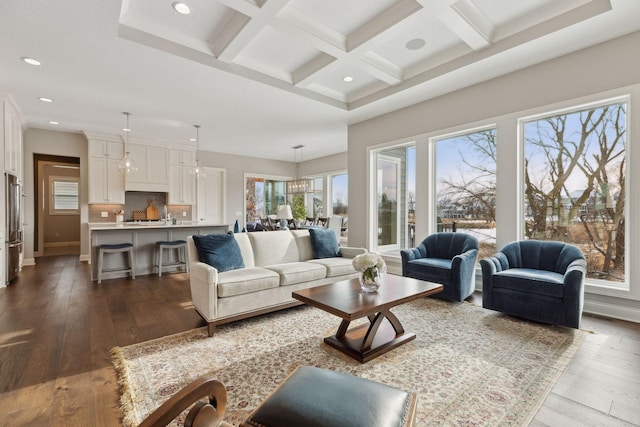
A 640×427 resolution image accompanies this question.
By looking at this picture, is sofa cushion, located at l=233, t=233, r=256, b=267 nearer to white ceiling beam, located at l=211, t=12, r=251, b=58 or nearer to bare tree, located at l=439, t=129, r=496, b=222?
white ceiling beam, located at l=211, t=12, r=251, b=58

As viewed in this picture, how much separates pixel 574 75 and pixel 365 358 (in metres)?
3.84

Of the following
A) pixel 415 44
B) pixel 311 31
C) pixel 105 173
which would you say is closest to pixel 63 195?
pixel 105 173

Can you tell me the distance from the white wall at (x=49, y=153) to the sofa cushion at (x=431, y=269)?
23.1 feet

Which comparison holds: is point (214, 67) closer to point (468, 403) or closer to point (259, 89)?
point (259, 89)

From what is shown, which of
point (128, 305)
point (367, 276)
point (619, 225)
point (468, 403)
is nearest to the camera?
point (468, 403)

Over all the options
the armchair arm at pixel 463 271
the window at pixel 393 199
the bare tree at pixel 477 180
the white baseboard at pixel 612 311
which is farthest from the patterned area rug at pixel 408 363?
the window at pixel 393 199

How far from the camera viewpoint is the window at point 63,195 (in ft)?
28.2

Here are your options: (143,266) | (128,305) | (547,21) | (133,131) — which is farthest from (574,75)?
(133,131)

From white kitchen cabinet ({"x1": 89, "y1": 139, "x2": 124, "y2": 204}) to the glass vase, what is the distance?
673 cm

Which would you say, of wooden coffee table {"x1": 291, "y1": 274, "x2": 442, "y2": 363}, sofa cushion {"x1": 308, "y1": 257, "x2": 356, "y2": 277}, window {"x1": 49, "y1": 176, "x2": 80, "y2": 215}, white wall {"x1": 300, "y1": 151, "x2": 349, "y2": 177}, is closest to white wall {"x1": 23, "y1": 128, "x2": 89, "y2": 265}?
window {"x1": 49, "y1": 176, "x2": 80, "y2": 215}

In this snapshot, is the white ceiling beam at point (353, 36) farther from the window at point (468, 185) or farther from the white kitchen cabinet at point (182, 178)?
the white kitchen cabinet at point (182, 178)

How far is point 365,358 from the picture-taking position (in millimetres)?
2262

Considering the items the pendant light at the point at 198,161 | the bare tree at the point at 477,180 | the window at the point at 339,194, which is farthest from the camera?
the window at the point at 339,194

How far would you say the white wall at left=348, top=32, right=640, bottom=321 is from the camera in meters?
3.10
